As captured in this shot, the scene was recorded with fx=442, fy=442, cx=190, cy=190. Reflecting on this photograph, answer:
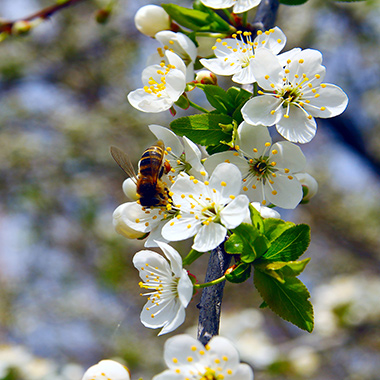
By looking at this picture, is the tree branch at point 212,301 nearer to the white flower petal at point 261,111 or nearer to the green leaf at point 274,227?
the green leaf at point 274,227

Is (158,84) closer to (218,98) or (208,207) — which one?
(218,98)

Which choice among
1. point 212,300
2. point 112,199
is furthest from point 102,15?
point 112,199

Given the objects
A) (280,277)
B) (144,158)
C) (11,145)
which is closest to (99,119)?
(11,145)

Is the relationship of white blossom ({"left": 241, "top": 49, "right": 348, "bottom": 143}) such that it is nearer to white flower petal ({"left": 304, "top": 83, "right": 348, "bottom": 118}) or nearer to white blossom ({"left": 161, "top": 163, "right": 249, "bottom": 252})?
white flower petal ({"left": 304, "top": 83, "right": 348, "bottom": 118})

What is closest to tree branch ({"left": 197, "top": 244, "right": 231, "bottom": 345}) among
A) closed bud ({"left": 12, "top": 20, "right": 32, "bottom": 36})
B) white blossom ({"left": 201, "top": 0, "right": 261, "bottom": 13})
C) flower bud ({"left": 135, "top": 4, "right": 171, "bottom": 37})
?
white blossom ({"left": 201, "top": 0, "right": 261, "bottom": 13})

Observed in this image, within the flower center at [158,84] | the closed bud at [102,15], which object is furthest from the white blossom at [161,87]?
the closed bud at [102,15]
